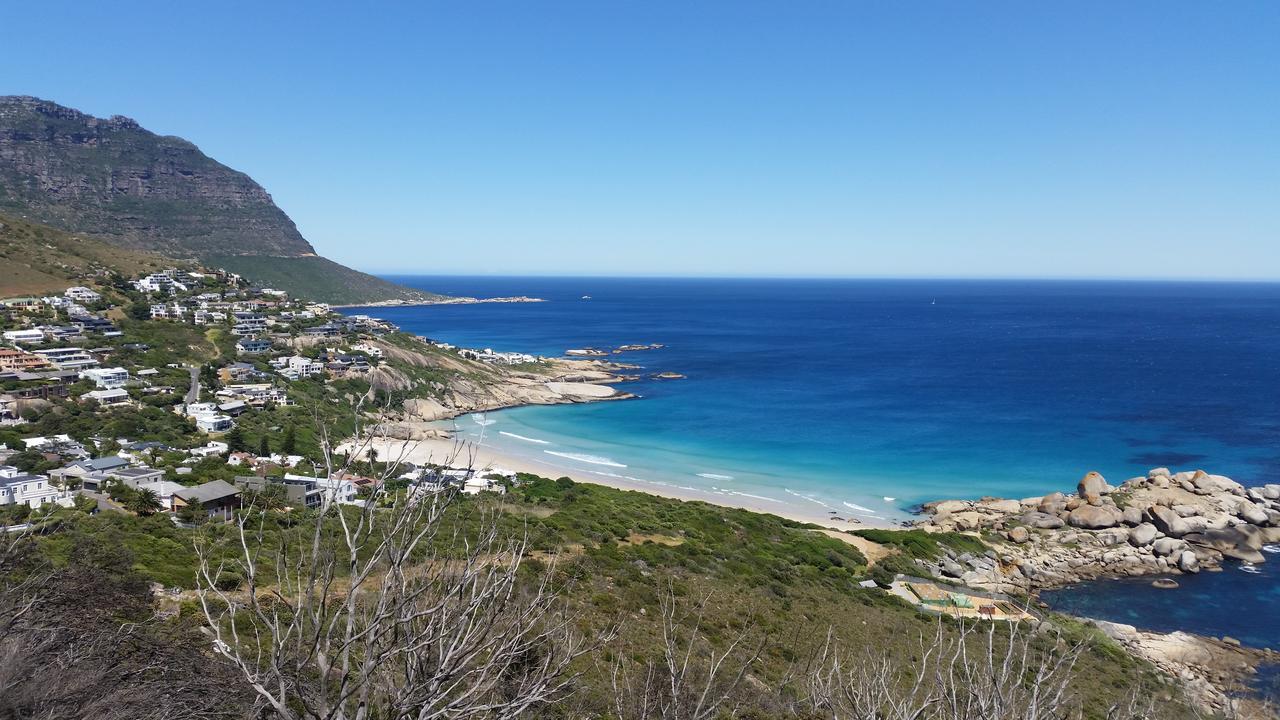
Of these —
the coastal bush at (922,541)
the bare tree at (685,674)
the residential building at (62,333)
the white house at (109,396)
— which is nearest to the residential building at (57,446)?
the white house at (109,396)

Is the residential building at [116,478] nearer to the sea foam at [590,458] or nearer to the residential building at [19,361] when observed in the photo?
the residential building at [19,361]

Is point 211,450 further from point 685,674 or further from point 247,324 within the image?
point 247,324

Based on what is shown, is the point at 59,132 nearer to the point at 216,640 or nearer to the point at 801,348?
the point at 801,348

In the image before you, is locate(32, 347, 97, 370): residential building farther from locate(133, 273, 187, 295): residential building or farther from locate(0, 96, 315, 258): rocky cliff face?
locate(0, 96, 315, 258): rocky cliff face

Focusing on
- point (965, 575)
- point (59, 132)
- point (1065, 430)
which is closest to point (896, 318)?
point (1065, 430)

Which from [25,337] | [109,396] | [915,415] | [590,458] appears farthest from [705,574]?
[25,337]

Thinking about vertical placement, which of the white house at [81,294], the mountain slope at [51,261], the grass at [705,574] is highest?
the mountain slope at [51,261]

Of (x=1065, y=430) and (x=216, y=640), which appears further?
(x=1065, y=430)
